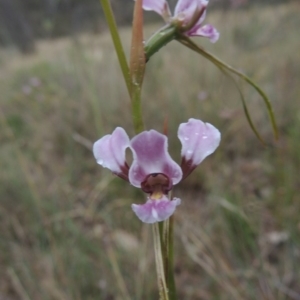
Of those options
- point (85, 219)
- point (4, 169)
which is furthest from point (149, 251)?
point (4, 169)

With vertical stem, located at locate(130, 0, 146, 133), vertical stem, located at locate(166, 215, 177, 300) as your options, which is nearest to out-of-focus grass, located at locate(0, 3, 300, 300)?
vertical stem, located at locate(166, 215, 177, 300)

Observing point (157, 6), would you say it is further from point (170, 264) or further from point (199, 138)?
point (170, 264)

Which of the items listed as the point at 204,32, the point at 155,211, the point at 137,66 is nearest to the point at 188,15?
the point at 204,32

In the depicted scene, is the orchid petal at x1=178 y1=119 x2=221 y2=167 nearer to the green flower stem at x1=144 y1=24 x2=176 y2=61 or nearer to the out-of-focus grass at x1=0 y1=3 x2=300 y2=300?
the green flower stem at x1=144 y1=24 x2=176 y2=61

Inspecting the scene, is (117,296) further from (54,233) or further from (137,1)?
(137,1)

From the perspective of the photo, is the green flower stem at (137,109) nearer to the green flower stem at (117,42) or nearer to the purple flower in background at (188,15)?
the green flower stem at (117,42)
